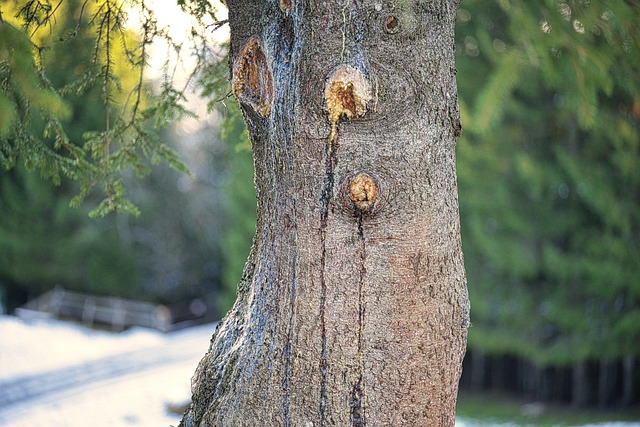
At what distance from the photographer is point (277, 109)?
2.49 meters

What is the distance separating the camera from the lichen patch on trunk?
2559 millimetres

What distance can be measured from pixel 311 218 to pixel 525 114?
1114 centimetres

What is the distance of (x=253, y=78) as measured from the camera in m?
2.62

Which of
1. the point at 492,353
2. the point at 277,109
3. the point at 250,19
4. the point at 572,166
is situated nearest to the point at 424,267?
the point at 277,109

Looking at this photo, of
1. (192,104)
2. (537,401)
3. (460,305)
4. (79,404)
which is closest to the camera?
(460,305)

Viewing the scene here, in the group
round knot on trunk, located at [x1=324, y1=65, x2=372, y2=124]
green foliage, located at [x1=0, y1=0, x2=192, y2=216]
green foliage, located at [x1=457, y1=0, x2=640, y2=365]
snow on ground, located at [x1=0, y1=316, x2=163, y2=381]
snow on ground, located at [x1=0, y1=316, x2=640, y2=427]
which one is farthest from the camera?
green foliage, located at [x1=457, y1=0, x2=640, y2=365]

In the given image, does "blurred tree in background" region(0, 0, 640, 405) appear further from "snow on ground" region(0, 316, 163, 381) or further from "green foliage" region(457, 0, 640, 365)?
"snow on ground" region(0, 316, 163, 381)

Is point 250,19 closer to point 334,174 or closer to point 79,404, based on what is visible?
point 334,174

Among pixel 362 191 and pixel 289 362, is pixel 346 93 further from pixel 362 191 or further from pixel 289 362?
pixel 289 362

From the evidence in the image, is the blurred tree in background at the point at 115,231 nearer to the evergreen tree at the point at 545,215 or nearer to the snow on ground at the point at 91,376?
the snow on ground at the point at 91,376

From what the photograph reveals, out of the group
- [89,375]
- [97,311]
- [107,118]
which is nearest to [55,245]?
→ [97,311]

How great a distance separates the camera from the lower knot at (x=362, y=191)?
238 cm

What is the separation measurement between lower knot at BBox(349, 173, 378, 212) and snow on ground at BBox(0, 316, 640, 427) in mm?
7339

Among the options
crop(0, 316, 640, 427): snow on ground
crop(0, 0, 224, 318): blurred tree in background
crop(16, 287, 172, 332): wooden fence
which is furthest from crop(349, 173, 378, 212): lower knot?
crop(16, 287, 172, 332): wooden fence
